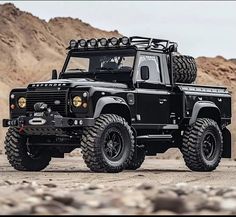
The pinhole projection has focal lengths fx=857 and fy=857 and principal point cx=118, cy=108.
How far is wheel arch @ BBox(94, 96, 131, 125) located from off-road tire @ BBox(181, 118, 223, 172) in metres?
2.03

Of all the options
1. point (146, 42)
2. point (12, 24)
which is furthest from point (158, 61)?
point (12, 24)

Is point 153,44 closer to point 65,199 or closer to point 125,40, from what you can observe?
point 125,40

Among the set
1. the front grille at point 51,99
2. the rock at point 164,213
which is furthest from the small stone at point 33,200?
the front grille at point 51,99

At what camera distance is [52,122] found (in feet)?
57.5

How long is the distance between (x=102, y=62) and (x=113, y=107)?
1.64 metres

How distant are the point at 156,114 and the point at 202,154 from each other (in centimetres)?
162

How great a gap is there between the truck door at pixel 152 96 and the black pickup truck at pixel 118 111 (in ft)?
0.07

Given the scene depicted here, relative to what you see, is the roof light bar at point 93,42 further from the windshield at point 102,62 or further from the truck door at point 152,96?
the truck door at point 152,96

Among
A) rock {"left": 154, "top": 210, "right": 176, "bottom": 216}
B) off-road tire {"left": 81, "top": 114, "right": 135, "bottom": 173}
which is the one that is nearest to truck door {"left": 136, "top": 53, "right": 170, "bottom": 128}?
off-road tire {"left": 81, "top": 114, "right": 135, "bottom": 173}

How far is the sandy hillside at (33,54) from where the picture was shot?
77.6 meters

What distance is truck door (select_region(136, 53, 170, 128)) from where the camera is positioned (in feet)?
61.8

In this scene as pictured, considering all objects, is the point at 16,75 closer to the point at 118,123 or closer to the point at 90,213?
the point at 118,123

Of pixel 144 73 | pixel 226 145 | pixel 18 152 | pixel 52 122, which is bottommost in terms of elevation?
pixel 226 145

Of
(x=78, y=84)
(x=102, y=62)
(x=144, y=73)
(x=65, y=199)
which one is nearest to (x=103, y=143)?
(x=78, y=84)
